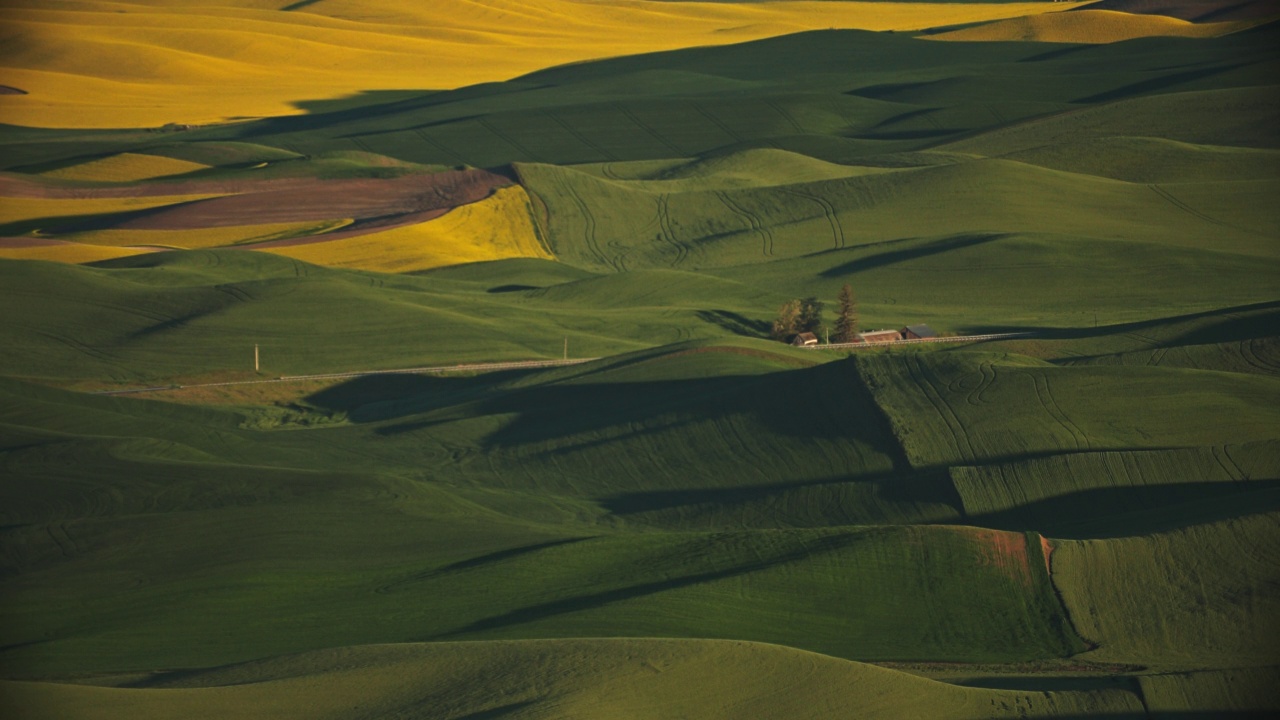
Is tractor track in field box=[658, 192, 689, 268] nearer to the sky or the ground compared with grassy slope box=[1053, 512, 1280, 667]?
nearer to the sky

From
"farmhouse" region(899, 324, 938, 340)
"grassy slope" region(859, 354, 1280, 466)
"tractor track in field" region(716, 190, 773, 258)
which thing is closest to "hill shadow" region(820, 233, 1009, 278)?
"tractor track in field" region(716, 190, 773, 258)

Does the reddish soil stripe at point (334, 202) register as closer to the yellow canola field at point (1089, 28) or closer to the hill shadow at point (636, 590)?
the hill shadow at point (636, 590)

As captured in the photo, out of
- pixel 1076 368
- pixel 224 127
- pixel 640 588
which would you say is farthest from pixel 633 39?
pixel 640 588

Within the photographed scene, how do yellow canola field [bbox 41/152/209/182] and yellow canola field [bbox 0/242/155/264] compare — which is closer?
Answer: yellow canola field [bbox 0/242/155/264]

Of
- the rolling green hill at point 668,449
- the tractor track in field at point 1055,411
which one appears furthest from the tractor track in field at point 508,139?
the tractor track in field at point 1055,411

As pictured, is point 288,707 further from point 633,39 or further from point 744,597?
point 633,39

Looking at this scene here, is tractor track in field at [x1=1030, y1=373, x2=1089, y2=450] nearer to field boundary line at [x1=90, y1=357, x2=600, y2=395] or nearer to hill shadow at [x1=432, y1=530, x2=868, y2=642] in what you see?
hill shadow at [x1=432, y1=530, x2=868, y2=642]

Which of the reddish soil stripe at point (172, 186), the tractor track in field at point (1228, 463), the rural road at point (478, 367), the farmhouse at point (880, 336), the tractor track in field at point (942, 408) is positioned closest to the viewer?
the tractor track in field at point (1228, 463)
